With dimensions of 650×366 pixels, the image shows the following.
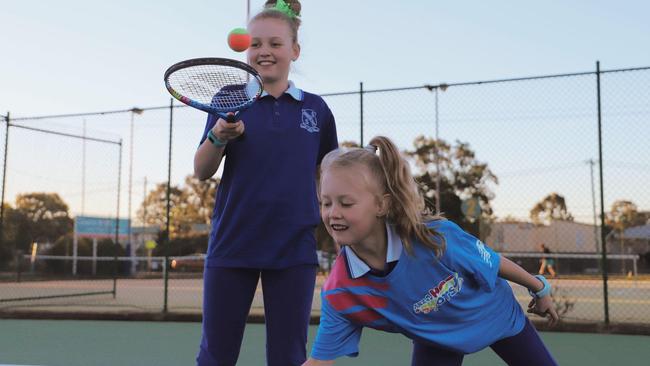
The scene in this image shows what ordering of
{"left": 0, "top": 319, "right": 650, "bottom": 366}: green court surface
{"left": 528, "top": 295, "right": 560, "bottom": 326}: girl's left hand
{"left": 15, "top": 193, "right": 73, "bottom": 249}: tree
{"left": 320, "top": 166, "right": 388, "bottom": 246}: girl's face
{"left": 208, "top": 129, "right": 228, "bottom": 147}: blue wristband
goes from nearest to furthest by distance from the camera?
{"left": 320, "top": 166, "right": 388, "bottom": 246}: girl's face < {"left": 208, "top": 129, "right": 228, "bottom": 147}: blue wristband < {"left": 528, "top": 295, "right": 560, "bottom": 326}: girl's left hand < {"left": 0, "top": 319, "right": 650, "bottom": 366}: green court surface < {"left": 15, "top": 193, "right": 73, "bottom": 249}: tree

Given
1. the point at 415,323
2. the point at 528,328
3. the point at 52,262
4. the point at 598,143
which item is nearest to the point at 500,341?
the point at 528,328

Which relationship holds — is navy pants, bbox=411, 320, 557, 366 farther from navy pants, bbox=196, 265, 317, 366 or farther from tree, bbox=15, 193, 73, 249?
tree, bbox=15, 193, 73, 249

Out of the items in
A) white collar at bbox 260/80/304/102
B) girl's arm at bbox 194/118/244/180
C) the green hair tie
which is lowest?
girl's arm at bbox 194/118/244/180

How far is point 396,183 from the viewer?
1.96 metres

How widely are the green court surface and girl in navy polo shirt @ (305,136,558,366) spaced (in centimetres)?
248

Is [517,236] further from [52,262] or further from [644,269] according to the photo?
[52,262]

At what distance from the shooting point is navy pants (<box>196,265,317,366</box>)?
2.21 meters

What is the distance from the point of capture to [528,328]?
7.43ft

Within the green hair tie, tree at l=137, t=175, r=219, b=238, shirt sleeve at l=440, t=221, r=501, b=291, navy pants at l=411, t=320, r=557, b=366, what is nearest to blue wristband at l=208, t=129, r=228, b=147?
the green hair tie

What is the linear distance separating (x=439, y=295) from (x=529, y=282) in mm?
350

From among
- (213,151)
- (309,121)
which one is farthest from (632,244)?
(213,151)

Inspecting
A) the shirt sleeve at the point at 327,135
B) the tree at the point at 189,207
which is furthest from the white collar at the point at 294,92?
the tree at the point at 189,207

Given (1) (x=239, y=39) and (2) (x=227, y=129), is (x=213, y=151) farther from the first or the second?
(1) (x=239, y=39)

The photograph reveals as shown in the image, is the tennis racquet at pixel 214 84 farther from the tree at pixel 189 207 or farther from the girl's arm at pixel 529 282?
the tree at pixel 189 207
